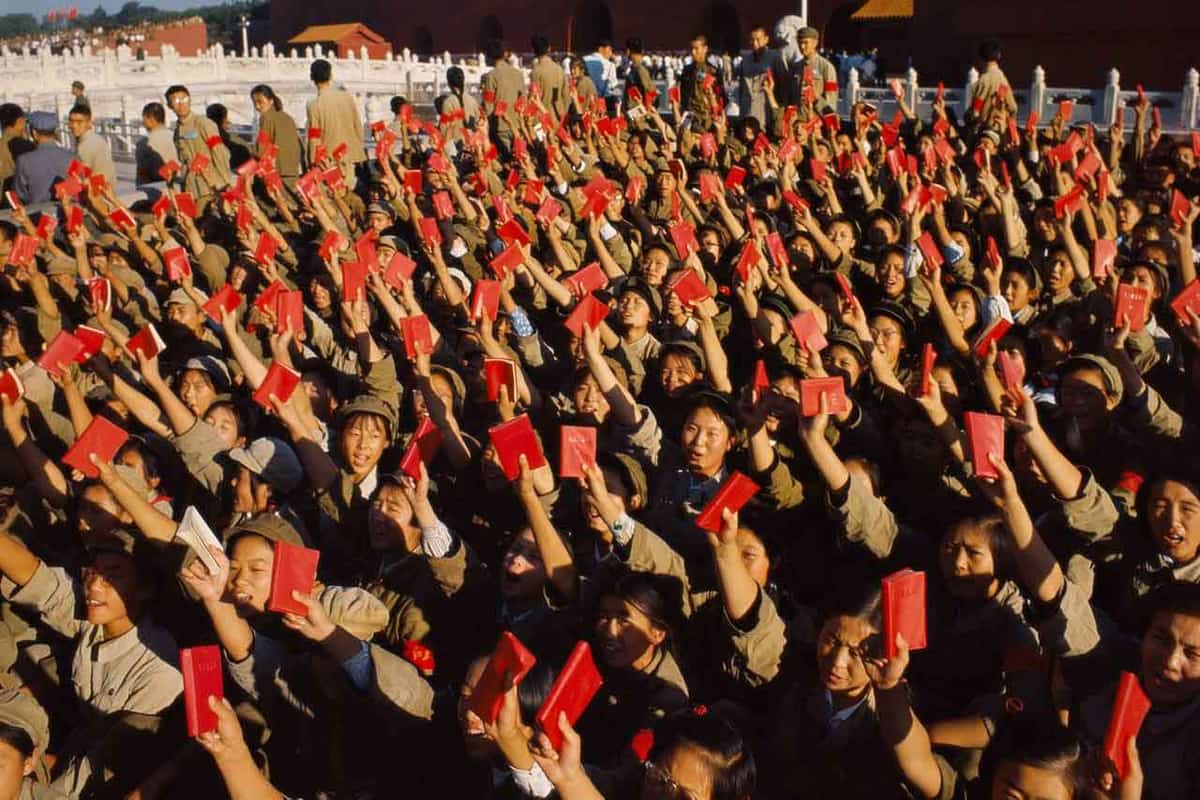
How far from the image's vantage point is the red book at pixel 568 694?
2.04m

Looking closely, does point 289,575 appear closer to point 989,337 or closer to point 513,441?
point 513,441

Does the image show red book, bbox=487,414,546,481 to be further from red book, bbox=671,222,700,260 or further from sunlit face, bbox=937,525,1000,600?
red book, bbox=671,222,700,260

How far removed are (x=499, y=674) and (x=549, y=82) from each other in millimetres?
9116

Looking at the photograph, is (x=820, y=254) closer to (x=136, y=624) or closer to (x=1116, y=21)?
(x=136, y=624)

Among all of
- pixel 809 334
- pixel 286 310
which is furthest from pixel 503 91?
pixel 809 334

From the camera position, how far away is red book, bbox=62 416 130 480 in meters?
3.30

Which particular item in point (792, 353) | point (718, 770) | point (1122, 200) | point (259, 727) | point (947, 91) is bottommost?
point (259, 727)

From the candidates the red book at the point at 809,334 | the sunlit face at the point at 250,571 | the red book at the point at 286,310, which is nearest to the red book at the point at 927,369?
the red book at the point at 809,334

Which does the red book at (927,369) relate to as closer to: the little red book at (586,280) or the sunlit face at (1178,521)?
the sunlit face at (1178,521)

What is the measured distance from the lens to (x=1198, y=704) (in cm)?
242

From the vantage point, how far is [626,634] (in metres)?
2.86

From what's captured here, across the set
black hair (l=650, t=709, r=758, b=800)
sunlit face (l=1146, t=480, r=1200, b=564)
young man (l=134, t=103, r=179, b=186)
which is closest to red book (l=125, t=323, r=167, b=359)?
black hair (l=650, t=709, r=758, b=800)

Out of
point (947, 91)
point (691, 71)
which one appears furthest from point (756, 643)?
point (947, 91)

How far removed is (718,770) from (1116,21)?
720 inches
